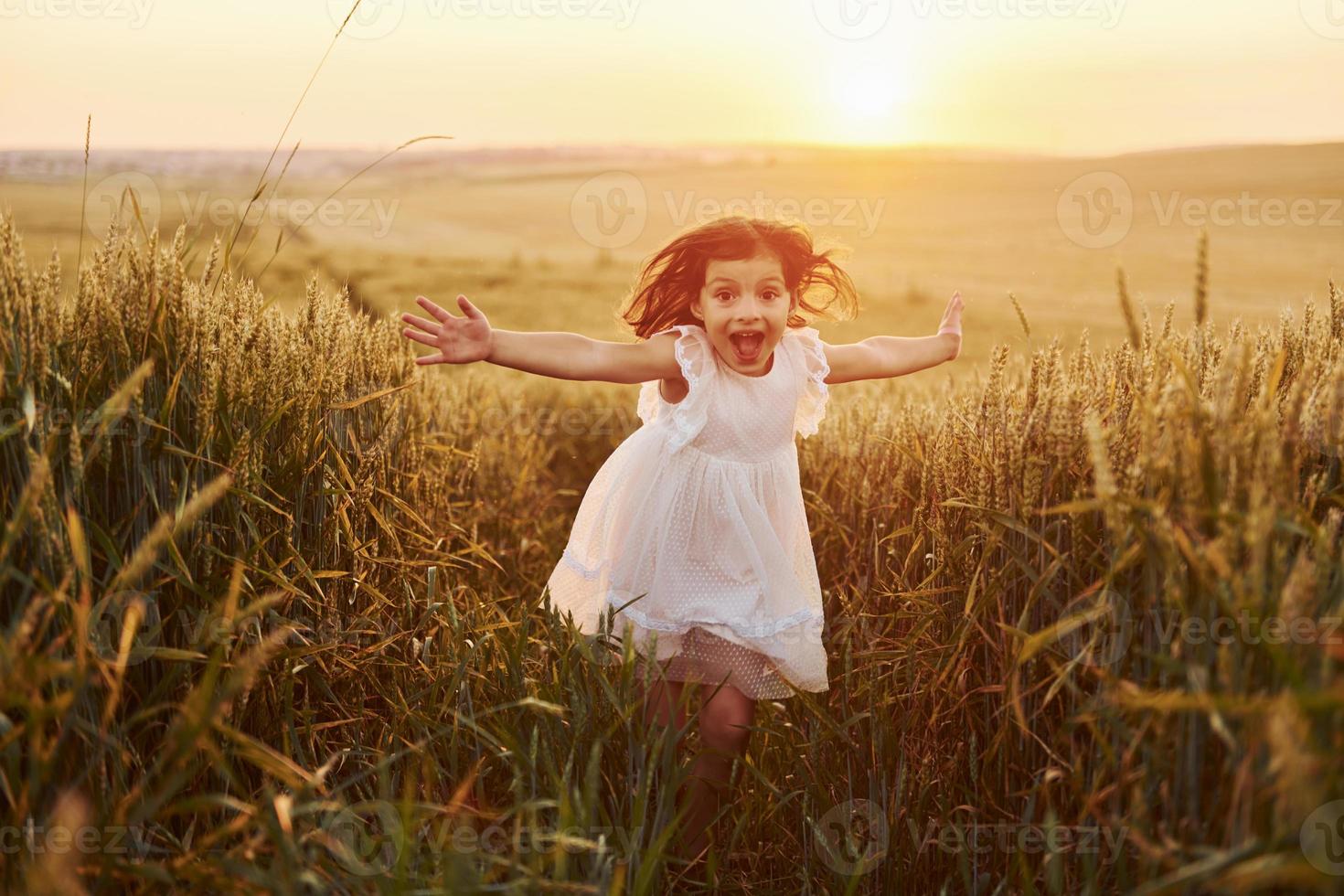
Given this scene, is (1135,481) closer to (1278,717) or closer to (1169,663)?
(1169,663)

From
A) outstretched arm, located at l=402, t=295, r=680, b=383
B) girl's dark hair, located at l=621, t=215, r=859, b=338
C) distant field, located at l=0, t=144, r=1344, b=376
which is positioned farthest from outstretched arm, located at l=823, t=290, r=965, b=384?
distant field, located at l=0, t=144, r=1344, b=376

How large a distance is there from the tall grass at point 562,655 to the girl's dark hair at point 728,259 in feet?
2.24

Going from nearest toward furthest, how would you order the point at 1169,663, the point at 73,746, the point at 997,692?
the point at 1169,663
the point at 73,746
the point at 997,692

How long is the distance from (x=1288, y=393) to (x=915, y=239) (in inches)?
951

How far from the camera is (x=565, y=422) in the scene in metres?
6.57

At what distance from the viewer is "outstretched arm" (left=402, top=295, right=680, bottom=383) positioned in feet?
8.63

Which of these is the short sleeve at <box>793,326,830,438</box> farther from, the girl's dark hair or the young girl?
the girl's dark hair

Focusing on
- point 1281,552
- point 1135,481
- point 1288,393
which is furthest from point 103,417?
point 1288,393

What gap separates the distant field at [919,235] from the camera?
733 inches

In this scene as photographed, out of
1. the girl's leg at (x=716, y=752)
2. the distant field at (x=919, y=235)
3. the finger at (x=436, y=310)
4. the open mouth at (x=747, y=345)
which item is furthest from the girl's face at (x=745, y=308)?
the distant field at (x=919, y=235)

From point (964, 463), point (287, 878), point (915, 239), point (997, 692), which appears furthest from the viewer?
point (915, 239)

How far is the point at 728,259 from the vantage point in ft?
9.79

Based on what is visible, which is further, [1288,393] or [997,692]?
[1288,393]

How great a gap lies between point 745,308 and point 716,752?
1.20 meters
